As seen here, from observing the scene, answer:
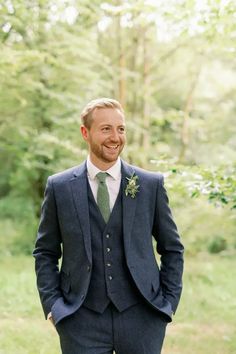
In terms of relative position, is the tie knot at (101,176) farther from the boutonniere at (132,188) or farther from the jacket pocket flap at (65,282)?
the jacket pocket flap at (65,282)

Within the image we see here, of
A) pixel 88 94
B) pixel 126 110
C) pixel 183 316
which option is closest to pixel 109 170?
pixel 183 316

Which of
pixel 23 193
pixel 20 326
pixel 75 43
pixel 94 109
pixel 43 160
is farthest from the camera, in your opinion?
pixel 23 193

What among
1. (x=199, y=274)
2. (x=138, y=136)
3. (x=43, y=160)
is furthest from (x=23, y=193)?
(x=199, y=274)

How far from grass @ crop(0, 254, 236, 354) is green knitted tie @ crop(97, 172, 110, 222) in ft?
11.0

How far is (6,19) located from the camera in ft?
31.8

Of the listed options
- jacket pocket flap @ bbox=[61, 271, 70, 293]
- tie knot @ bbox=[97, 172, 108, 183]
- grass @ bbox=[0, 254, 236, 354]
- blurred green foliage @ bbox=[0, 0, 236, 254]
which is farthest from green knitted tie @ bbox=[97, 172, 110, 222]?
blurred green foliage @ bbox=[0, 0, 236, 254]

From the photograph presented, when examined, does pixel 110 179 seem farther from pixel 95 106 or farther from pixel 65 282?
pixel 65 282

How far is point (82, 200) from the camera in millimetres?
3143

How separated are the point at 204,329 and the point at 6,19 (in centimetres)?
543

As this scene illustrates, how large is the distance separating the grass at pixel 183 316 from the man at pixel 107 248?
10.3ft

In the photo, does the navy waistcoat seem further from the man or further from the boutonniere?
the boutonniere

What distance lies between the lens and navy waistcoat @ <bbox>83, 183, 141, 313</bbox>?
3092mm

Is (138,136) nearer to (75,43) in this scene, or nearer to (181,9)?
(75,43)

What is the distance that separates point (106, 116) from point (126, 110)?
11506mm
